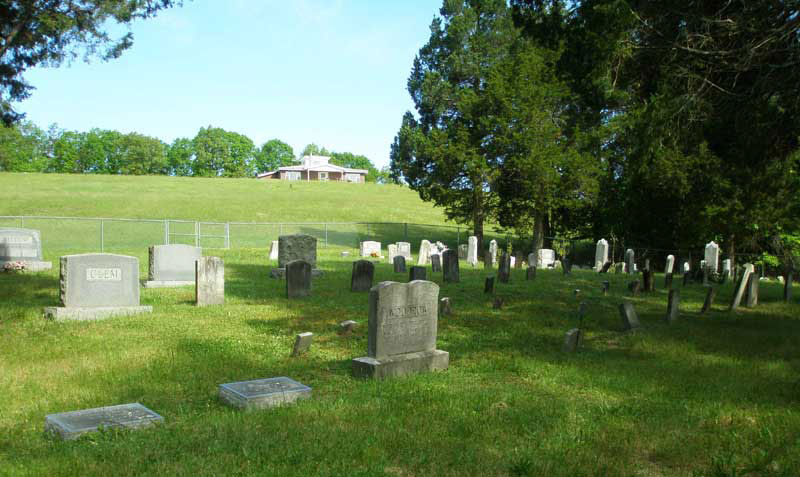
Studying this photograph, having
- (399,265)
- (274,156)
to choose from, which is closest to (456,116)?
(399,265)

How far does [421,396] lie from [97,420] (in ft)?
9.94

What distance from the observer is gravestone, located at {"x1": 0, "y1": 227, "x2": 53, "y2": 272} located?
806 inches

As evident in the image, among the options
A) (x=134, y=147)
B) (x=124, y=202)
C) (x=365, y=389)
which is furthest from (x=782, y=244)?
(x=134, y=147)

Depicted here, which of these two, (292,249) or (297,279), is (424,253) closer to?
(292,249)

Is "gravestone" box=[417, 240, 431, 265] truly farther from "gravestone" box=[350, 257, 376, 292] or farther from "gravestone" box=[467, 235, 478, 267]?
"gravestone" box=[350, 257, 376, 292]

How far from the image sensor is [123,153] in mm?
113062

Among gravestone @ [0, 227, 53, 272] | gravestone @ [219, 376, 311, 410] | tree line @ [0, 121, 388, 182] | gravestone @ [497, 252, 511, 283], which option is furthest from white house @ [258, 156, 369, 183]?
gravestone @ [219, 376, 311, 410]

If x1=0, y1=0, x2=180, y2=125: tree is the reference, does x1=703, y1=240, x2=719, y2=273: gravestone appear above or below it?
below

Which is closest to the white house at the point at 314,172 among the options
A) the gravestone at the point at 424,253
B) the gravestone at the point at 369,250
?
the gravestone at the point at 369,250

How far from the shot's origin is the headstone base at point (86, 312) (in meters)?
11.1

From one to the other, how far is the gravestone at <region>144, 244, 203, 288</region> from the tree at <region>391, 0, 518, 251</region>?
20.2 metres

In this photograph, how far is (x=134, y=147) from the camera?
112 metres

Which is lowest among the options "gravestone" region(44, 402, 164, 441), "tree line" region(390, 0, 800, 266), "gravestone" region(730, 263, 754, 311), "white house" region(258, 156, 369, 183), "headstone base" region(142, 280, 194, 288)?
"headstone base" region(142, 280, 194, 288)

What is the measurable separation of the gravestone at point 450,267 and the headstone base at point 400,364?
10290 mm
